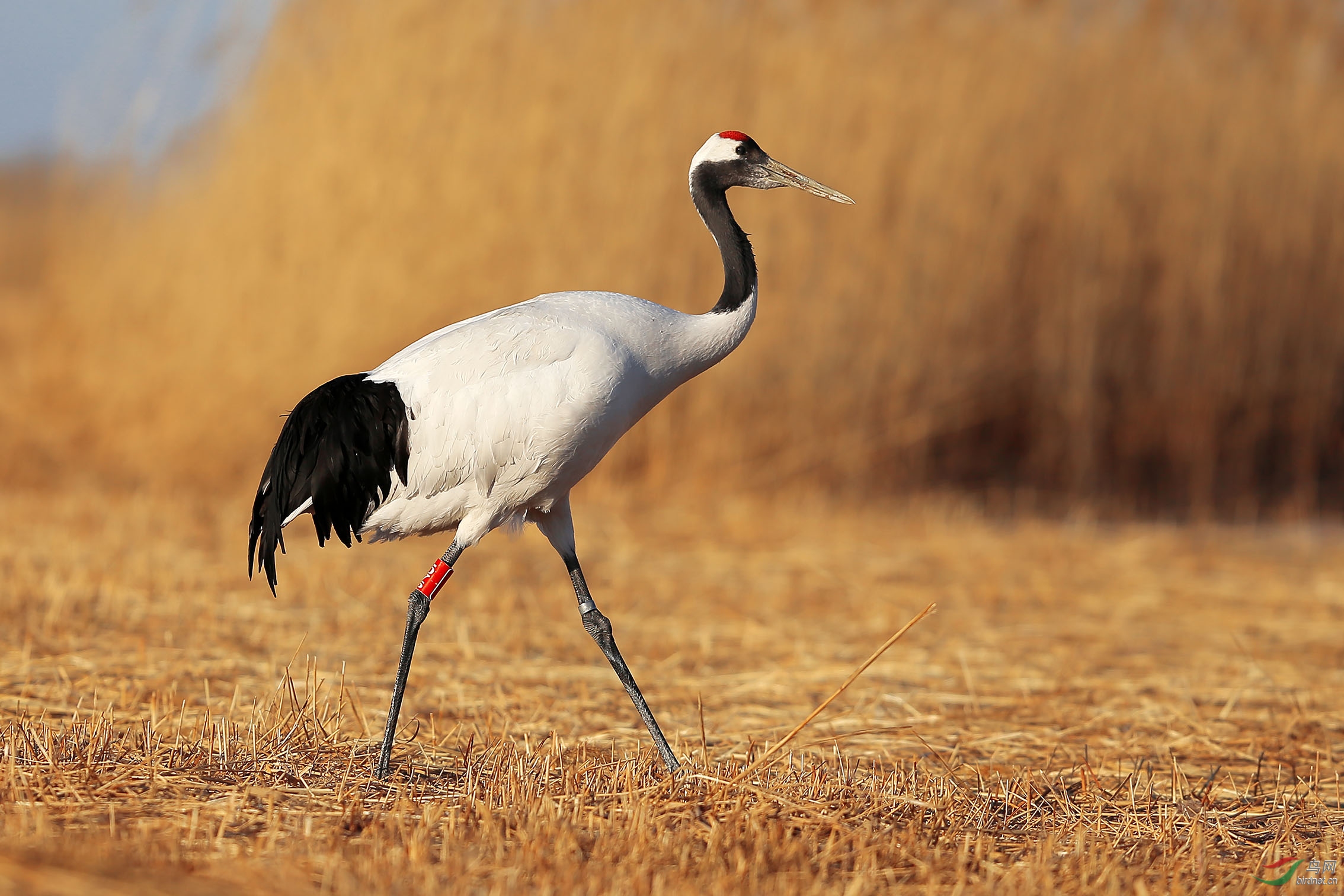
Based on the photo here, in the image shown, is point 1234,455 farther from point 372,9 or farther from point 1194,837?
point 1194,837

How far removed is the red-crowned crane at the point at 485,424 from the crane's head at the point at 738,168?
0.47 meters

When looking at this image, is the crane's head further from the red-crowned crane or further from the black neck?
the red-crowned crane

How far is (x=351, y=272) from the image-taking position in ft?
29.9

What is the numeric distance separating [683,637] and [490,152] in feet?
14.0

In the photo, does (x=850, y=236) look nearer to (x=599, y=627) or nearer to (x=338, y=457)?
Result: (x=599, y=627)

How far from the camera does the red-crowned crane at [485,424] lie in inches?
144

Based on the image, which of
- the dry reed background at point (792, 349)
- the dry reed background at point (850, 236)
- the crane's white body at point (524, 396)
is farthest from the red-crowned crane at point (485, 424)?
the dry reed background at point (850, 236)

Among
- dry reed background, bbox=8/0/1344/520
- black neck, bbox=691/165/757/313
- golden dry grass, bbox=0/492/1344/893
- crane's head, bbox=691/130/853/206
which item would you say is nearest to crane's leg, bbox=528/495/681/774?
golden dry grass, bbox=0/492/1344/893

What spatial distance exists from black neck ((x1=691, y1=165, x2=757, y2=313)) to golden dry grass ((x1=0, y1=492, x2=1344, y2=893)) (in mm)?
1272

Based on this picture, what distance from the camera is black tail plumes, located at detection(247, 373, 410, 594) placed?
375 cm

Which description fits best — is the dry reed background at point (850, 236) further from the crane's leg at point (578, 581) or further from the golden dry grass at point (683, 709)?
the crane's leg at point (578, 581)

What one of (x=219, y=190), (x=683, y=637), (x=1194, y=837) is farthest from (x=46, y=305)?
(x=1194, y=837)

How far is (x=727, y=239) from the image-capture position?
4.10 m

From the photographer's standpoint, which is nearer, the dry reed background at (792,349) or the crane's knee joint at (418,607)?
the crane's knee joint at (418,607)
